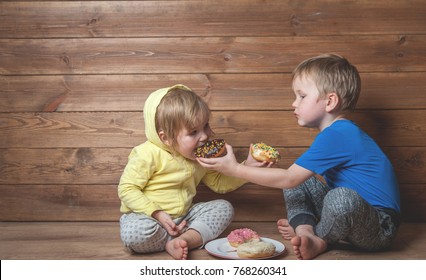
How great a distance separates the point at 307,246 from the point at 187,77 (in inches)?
31.0

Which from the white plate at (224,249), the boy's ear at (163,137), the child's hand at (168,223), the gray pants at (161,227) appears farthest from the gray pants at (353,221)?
the boy's ear at (163,137)

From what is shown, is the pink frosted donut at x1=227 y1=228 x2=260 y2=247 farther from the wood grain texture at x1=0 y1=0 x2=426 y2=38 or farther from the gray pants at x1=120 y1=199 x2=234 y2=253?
the wood grain texture at x1=0 y1=0 x2=426 y2=38

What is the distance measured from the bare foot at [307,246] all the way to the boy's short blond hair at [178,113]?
0.48 metres

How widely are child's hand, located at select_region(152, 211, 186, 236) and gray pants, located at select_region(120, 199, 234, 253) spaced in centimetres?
2

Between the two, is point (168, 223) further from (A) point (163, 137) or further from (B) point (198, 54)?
(B) point (198, 54)

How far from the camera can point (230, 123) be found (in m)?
2.00

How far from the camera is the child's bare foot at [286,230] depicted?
177 centimetres

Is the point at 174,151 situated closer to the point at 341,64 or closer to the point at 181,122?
the point at 181,122

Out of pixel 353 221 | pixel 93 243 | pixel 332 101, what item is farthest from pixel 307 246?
pixel 93 243

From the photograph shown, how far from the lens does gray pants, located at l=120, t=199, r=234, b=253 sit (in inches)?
63.0

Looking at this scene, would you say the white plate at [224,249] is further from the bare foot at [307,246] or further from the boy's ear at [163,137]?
the boy's ear at [163,137]

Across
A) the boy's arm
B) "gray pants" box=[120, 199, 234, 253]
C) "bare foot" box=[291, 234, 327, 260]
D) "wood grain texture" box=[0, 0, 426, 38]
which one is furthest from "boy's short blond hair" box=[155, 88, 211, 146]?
"bare foot" box=[291, 234, 327, 260]

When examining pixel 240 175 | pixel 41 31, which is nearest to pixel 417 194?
pixel 240 175

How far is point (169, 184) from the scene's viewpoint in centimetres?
179
